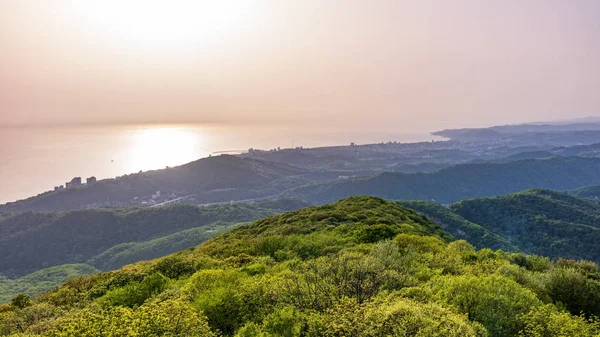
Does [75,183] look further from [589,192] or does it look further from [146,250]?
[589,192]

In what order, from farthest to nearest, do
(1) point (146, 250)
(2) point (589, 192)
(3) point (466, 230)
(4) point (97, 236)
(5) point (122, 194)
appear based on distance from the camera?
(5) point (122, 194) < (2) point (589, 192) < (4) point (97, 236) < (1) point (146, 250) < (3) point (466, 230)

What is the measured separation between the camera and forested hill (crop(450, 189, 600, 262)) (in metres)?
70.3

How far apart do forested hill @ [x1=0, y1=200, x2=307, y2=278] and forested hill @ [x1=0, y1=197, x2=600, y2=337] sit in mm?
83206

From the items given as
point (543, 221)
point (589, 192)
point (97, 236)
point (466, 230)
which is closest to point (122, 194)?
point (97, 236)

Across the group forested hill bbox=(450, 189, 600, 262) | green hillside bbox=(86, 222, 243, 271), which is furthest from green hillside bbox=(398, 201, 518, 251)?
green hillside bbox=(86, 222, 243, 271)

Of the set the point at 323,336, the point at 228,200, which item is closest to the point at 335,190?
the point at 228,200

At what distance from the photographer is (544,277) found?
17906 millimetres

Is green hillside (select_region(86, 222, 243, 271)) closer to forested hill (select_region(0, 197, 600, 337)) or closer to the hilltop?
the hilltop

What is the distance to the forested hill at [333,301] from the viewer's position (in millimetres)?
9719

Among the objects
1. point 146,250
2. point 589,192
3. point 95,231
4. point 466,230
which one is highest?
point 466,230

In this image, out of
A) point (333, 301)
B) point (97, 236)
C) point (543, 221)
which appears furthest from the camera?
point (97, 236)

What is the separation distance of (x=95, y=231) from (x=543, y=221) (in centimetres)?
13401

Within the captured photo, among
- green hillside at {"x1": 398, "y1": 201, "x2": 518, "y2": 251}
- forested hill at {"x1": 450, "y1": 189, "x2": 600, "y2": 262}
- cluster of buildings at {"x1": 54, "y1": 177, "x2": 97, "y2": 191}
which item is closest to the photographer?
green hillside at {"x1": 398, "y1": 201, "x2": 518, "y2": 251}

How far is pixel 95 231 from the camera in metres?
117
